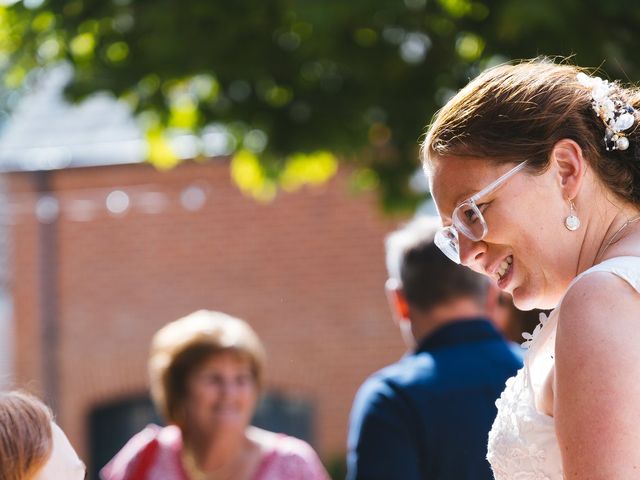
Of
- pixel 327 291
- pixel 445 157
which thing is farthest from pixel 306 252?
pixel 445 157

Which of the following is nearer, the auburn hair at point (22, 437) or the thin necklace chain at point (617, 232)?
the thin necklace chain at point (617, 232)

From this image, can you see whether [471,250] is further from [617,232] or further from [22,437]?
[22,437]

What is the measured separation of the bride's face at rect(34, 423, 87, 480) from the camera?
87.7 inches

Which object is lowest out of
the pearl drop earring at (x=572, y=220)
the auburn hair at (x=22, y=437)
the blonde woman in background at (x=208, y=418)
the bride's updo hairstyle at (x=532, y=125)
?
the blonde woman in background at (x=208, y=418)

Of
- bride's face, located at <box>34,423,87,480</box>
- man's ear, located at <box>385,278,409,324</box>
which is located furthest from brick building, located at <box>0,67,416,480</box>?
bride's face, located at <box>34,423,87,480</box>

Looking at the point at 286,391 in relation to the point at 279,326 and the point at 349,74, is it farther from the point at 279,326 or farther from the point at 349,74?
the point at 349,74

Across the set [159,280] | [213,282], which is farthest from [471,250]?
[159,280]

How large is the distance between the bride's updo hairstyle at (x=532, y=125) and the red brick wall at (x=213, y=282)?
789 cm

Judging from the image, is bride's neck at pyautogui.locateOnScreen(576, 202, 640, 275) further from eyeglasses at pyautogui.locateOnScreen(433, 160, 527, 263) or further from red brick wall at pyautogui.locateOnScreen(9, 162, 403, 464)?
red brick wall at pyautogui.locateOnScreen(9, 162, 403, 464)

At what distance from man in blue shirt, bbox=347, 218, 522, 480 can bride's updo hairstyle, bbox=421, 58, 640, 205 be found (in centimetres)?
147

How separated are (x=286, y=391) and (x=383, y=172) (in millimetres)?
4460

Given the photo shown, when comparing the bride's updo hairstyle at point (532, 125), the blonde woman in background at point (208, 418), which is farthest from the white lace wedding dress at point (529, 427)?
the blonde woman in background at point (208, 418)

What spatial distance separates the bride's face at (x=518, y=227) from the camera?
6.24 ft

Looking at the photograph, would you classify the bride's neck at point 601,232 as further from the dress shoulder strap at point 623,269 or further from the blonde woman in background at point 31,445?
the blonde woman in background at point 31,445
